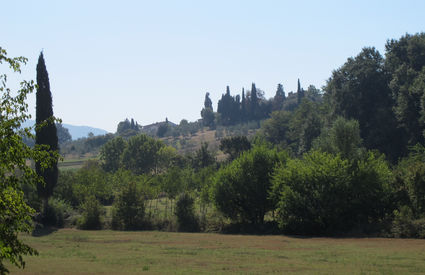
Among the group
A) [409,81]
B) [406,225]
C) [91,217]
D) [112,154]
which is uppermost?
[409,81]

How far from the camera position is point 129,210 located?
48625mm

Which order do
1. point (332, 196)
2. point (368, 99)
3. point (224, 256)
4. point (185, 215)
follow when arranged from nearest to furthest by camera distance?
point (224, 256) < point (332, 196) < point (185, 215) < point (368, 99)

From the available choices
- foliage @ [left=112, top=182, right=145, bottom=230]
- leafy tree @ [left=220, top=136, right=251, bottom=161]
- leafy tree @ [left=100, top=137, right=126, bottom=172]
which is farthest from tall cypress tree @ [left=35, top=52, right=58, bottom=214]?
leafy tree @ [left=100, top=137, right=126, bottom=172]

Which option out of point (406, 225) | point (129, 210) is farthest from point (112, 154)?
point (406, 225)

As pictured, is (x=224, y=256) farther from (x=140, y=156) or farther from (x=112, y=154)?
(x=112, y=154)

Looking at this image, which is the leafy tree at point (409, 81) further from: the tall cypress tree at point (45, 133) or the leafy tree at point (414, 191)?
the tall cypress tree at point (45, 133)

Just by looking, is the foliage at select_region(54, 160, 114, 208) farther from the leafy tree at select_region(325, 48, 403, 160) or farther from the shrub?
the leafy tree at select_region(325, 48, 403, 160)

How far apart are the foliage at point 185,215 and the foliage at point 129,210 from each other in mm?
4792

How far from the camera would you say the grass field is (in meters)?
22.1

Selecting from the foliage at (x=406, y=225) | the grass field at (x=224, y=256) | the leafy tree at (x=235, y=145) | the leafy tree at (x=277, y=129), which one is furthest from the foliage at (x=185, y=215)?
the leafy tree at (x=277, y=129)

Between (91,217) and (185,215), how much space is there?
436 inches

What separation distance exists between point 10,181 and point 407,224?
34.6 m

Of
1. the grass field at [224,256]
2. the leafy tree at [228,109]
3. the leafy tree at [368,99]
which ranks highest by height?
the leafy tree at [228,109]

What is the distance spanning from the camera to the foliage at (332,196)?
133ft
